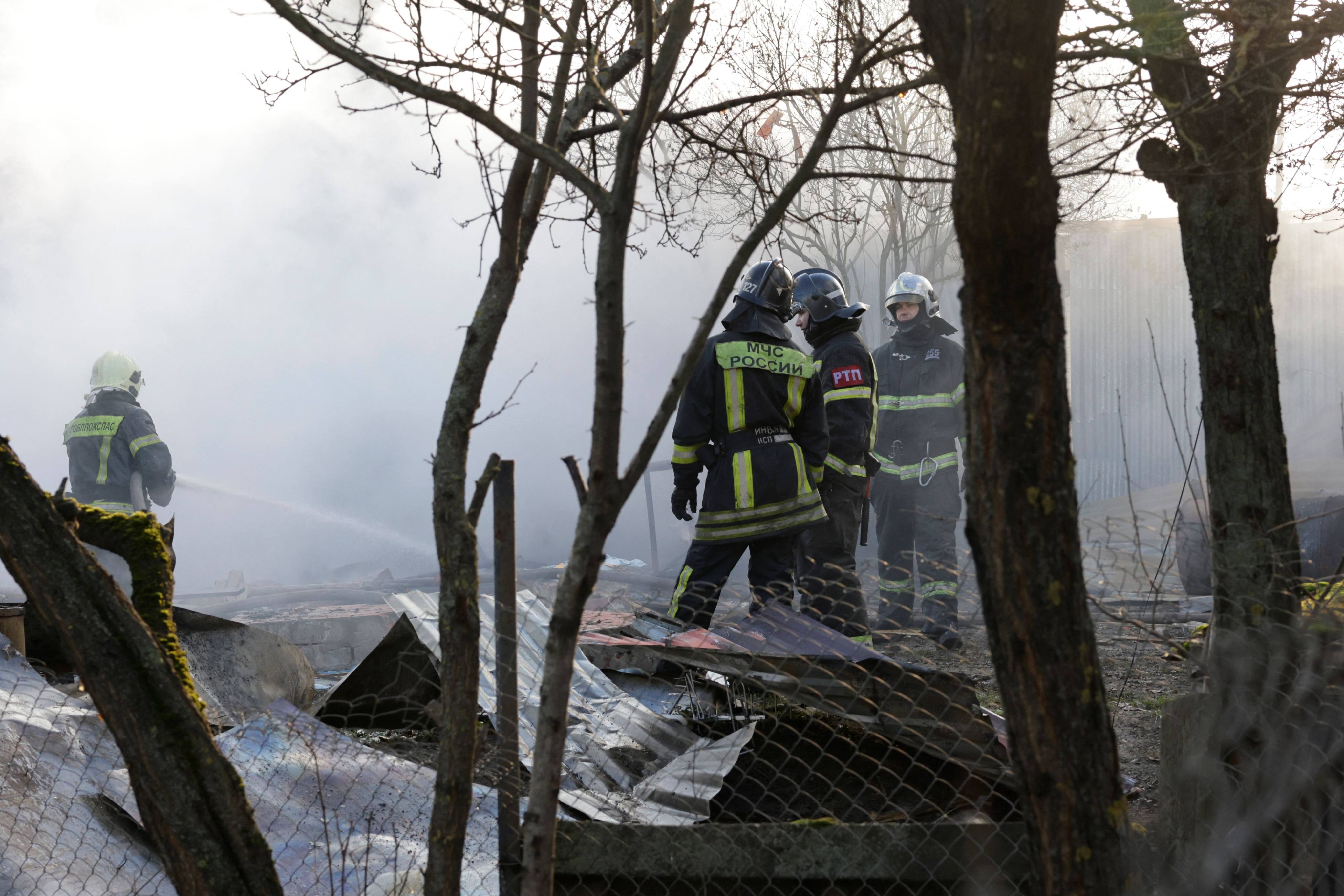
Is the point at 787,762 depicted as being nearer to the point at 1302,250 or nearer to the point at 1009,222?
the point at 1009,222

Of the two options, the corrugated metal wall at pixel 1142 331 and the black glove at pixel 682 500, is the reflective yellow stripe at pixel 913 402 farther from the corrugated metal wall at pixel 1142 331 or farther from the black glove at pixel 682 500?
the corrugated metal wall at pixel 1142 331

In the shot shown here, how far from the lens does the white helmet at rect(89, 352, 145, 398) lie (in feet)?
22.5

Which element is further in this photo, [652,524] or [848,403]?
[652,524]

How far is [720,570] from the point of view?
479 centimetres

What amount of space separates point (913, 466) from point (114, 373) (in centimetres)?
565

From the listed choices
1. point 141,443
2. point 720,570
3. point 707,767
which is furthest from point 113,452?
point 707,767

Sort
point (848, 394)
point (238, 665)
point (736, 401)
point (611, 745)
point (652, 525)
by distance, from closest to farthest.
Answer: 1. point (611, 745)
2. point (238, 665)
3. point (736, 401)
4. point (848, 394)
5. point (652, 525)

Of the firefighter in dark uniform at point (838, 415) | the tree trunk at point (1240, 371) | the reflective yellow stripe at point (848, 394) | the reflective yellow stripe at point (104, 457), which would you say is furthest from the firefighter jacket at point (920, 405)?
the reflective yellow stripe at point (104, 457)

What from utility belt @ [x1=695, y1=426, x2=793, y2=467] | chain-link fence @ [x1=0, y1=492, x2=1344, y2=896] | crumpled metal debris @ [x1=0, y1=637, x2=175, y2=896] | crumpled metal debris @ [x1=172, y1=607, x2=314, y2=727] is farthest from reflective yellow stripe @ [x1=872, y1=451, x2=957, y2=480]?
crumpled metal debris @ [x1=0, y1=637, x2=175, y2=896]

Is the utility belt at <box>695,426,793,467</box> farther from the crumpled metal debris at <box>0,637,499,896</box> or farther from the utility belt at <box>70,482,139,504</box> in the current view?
the utility belt at <box>70,482,139,504</box>

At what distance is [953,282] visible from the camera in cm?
1720

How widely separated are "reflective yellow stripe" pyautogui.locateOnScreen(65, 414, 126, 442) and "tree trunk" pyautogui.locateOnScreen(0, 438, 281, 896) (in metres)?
5.41

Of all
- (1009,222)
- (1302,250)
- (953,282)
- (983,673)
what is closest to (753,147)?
(1009,222)

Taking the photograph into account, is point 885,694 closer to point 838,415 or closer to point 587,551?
point 587,551
